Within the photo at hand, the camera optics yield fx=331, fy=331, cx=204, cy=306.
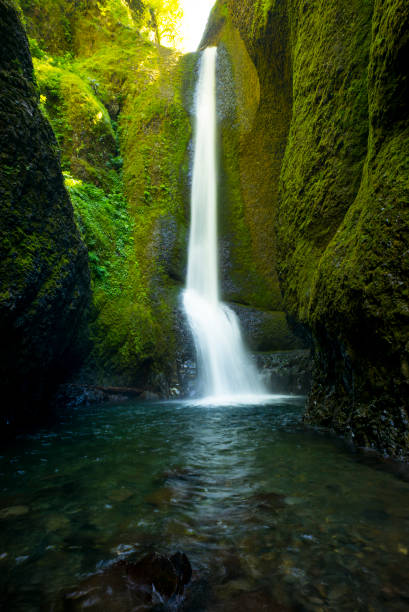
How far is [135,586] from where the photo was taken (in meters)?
1.42

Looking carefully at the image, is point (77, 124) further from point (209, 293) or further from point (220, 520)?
point (220, 520)

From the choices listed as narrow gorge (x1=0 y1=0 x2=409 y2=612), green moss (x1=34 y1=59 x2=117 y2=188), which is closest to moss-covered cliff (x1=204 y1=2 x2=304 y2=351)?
narrow gorge (x1=0 y1=0 x2=409 y2=612)

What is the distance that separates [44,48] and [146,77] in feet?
15.6

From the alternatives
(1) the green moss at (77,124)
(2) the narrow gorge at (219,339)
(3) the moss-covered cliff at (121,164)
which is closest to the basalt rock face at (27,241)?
(2) the narrow gorge at (219,339)

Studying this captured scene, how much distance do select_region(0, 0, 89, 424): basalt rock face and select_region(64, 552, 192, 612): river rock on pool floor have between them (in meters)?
3.42

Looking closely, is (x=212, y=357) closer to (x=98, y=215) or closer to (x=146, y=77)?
(x=98, y=215)

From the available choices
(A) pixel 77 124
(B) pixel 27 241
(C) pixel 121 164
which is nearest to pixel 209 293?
(C) pixel 121 164

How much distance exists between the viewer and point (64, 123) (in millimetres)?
12117

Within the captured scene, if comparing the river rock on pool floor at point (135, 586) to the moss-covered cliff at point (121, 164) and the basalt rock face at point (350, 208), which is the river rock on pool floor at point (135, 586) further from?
the moss-covered cliff at point (121, 164)

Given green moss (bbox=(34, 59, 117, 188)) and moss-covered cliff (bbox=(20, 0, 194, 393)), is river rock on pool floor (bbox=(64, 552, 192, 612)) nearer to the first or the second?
moss-covered cliff (bbox=(20, 0, 194, 393))

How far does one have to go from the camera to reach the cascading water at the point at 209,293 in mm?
9469

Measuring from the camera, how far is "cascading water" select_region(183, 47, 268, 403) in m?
9.47

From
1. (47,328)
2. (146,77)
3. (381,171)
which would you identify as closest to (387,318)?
(381,171)

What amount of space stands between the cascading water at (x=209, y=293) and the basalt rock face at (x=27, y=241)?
4.55 meters
